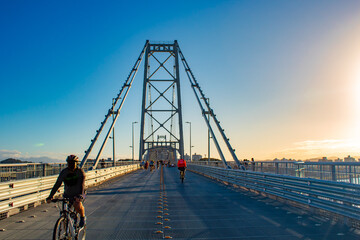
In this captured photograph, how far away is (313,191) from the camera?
392 inches

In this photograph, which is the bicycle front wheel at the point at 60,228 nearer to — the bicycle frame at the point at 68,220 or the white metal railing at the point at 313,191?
the bicycle frame at the point at 68,220

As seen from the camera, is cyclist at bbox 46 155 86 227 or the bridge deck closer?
cyclist at bbox 46 155 86 227

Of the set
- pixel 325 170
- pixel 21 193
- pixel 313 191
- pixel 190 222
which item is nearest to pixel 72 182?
pixel 190 222

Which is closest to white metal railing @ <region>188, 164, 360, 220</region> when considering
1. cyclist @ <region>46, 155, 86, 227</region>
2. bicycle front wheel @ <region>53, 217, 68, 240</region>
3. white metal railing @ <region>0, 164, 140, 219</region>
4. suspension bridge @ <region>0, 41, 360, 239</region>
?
suspension bridge @ <region>0, 41, 360, 239</region>

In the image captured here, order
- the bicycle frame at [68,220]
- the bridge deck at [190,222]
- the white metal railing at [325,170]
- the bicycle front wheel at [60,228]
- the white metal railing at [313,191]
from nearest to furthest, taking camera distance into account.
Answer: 1. the bicycle front wheel at [60,228]
2. the bicycle frame at [68,220]
3. the bridge deck at [190,222]
4. the white metal railing at [313,191]
5. the white metal railing at [325,170]

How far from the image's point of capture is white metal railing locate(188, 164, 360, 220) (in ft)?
26.6

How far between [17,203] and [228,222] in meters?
5.78

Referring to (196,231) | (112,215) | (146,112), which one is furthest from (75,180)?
(146,112)

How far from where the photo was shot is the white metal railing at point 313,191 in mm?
8109

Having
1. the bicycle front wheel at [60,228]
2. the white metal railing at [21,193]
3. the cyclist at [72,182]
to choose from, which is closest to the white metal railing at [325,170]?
the cyclist at [72,182]

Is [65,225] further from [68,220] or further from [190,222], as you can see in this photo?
[190,222]

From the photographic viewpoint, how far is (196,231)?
769cm

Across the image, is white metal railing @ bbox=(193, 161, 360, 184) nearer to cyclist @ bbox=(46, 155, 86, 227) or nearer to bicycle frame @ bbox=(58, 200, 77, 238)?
cyclist @ bbox=(46, 155, 86, 227)

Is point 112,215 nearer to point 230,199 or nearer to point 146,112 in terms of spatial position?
point 230,199
